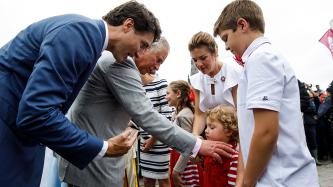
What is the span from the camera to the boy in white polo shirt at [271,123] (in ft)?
5.35

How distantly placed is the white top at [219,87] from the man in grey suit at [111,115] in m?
1.01

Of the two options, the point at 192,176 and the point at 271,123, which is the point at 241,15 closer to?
the point at 271,123

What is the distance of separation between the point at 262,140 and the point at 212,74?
5.44 feet

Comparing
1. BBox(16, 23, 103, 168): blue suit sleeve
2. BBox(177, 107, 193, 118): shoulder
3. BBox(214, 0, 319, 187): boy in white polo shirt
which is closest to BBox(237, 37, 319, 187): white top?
BBox(214, 0, 319, 187): boy in white polo shirt

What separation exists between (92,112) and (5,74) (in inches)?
22.5

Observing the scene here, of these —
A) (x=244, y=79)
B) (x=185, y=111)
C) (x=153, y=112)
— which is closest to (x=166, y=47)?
(x=185, y=111)

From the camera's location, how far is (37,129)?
148 cm

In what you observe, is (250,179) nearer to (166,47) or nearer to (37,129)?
(37,129)

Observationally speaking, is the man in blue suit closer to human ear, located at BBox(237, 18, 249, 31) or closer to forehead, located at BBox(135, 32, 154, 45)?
forehead, located at BBox(135, 32, 154, 45)

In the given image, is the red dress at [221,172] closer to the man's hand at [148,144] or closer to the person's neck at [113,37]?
the man's hand at [148,144]

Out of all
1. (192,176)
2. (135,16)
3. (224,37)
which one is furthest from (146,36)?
(192,176)

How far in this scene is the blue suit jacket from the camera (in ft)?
4.80

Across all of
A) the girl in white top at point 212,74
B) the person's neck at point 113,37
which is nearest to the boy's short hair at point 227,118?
the girl in white top at point 212,74

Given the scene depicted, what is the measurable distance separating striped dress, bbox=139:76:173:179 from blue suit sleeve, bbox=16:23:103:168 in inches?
99.7
